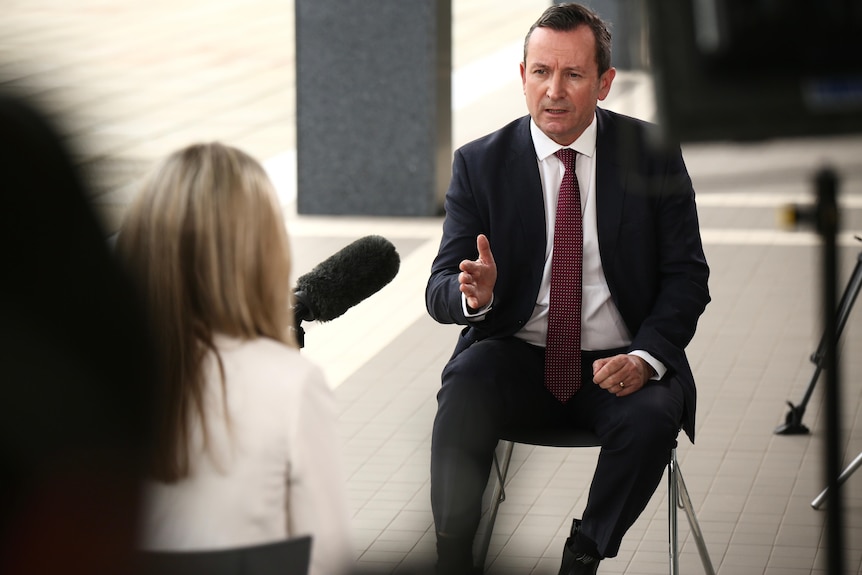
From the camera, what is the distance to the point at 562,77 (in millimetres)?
3670

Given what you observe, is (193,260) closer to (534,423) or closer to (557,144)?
(534,423)

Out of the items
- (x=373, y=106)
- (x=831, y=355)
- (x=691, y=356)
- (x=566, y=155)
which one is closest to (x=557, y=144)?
(x=566, y=155)

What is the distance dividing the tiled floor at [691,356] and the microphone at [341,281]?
1.59 ft

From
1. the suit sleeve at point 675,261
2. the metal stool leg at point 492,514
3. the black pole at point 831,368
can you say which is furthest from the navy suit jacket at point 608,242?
the black pole at point 831,368

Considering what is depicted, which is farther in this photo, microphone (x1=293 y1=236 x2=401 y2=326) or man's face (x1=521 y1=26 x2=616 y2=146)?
man's face (x1=521 y1=26 x2=616 y2=146)

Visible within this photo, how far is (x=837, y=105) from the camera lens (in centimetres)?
145

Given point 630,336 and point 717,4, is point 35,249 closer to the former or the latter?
point 717,4

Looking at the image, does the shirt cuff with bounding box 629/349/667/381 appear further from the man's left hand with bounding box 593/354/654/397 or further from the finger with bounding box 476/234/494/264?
the finger with bounding box 476/234/494/264

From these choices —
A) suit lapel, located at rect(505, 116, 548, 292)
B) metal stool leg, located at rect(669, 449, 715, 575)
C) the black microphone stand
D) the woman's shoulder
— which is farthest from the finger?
the black microphone stand

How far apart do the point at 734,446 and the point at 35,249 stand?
3.83 m

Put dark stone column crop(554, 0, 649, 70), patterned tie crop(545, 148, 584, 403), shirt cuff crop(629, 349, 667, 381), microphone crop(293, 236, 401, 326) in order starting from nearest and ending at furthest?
dark stone column crop(554, 0, 649, 70) < microphone crop(293, 236, 401, 326) < shirt cuff crop(629, 349, 667, 381) < patterned tie crop(545, 148, 584, 403)

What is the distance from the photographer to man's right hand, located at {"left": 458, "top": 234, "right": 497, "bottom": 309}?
3393mm

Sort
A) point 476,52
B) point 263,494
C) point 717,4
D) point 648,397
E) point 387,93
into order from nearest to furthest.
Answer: point 717,4, point 263,494, point 648,397, point 387,93, point 476,52

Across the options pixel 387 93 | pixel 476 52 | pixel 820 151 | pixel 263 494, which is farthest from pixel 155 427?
pixel 476 52
